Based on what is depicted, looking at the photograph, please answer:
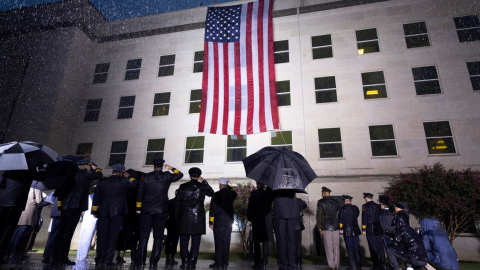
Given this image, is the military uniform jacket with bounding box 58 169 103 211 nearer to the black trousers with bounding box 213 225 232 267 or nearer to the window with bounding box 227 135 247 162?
the black trousers with bounding box 213 225 232 267

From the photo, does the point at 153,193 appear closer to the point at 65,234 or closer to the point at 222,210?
the point at 222,210

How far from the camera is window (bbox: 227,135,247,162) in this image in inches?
667

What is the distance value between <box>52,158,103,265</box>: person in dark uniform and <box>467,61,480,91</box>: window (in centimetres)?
1883

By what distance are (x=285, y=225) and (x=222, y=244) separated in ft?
5.30

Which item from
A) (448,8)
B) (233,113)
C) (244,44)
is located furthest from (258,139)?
(448,8)

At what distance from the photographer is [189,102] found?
61.5 ft

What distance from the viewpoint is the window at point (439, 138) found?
14.5 metres

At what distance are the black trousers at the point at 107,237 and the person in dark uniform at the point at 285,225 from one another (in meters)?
3.37

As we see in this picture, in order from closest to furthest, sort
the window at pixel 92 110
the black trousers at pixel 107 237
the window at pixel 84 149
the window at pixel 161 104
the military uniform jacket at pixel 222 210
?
the black trousers at pixel 107 237, the military uniform jacket at pixel 222 210, the window at pixel 161 104, the window at pixel 84 149, the window at pixel 92 110

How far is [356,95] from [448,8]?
7.97m

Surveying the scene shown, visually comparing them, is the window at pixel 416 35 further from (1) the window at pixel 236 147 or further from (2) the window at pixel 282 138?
(1) the window at pixel 236 147

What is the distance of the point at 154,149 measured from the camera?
59.9 feet

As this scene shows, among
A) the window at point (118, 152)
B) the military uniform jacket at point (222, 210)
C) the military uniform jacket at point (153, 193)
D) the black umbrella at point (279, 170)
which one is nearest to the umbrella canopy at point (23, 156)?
the military uniform jacket at point (153, 193)

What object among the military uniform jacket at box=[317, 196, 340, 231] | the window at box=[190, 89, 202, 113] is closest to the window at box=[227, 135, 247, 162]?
the window at box=[190, 89, 202, 113]
